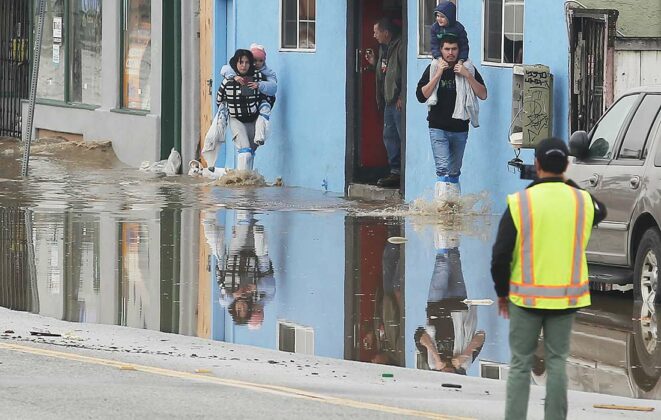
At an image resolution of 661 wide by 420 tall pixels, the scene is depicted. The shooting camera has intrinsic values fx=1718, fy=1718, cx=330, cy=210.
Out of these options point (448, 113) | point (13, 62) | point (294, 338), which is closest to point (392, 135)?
point (448, 113)

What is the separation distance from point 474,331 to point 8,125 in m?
21.1

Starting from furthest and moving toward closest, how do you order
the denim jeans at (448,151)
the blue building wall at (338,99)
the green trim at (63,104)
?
the green trim at (63,104), the denim jeans at (448,151), the blue building wall at (338,99)

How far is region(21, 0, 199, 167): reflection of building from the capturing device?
78.5 ft

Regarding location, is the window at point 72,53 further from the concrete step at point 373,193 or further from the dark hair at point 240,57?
the concrete step at point 373,193

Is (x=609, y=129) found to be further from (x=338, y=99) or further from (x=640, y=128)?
(x=338, y=99)

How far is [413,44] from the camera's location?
18938mm

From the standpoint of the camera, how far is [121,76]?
26.2 metres

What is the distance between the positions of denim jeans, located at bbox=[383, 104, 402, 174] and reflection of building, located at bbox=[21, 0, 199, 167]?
15.2 ft

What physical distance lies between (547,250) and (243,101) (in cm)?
1454

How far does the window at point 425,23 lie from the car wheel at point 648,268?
7291mm

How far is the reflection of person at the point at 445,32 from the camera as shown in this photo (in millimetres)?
17125

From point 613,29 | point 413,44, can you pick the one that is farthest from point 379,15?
point 613,29

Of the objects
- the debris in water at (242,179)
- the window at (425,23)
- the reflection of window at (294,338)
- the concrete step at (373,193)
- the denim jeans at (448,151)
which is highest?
the window at (425,23)

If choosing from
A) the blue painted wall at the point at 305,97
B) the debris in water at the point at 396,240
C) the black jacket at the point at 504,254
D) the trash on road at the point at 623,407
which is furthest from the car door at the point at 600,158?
the blue painted wall at the point at 305,97
